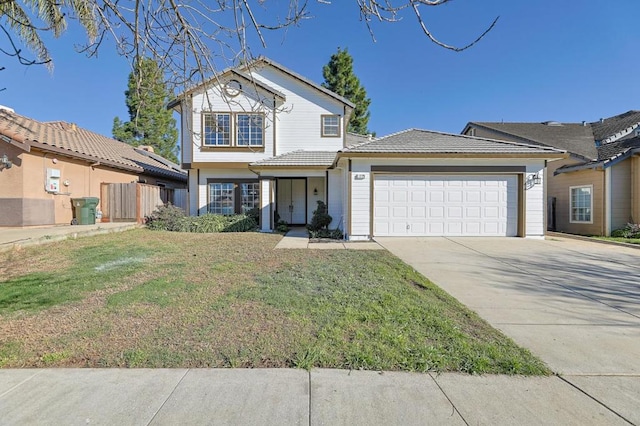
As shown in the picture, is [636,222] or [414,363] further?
[636,222]

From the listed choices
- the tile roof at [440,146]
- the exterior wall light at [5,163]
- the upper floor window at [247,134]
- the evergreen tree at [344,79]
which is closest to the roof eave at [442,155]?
the tile roof at [440,146]

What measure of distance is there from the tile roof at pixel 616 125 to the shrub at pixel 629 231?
8.65m

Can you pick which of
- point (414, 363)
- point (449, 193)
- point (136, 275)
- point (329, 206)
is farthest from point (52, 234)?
point (449, 193)

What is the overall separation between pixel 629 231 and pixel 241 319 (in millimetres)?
15694

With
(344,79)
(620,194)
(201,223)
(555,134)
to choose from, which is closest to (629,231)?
(620,194)

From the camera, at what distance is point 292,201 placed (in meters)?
16.9

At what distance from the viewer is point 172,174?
21.8m

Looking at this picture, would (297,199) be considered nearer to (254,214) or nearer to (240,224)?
(254,214)

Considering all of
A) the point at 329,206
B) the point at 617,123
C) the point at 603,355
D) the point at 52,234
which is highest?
the point at 617,123

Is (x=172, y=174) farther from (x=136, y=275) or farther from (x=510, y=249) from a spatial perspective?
(x=510, y=249)

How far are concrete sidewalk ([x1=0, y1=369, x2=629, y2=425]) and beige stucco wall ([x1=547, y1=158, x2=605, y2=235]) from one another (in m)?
14.8

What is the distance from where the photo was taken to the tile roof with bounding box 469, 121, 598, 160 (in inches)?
709

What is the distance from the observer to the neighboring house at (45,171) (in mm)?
11617

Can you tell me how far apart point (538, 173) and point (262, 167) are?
1038 centimetres
